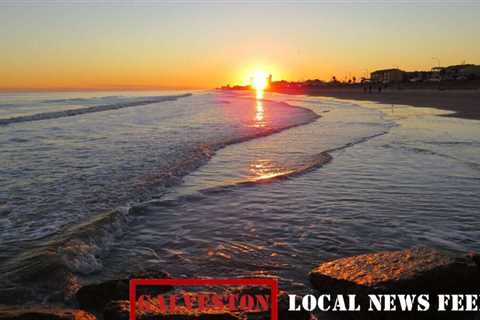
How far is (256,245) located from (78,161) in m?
8.70

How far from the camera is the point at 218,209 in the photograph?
7609mm

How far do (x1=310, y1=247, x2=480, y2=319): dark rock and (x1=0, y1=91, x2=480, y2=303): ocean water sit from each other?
0.44 meters

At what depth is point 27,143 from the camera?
1716 cm

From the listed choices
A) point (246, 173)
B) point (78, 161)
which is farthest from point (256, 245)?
point (78, 161)

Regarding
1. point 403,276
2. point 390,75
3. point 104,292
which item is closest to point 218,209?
point 104,292

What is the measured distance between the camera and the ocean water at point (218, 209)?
5141 mm

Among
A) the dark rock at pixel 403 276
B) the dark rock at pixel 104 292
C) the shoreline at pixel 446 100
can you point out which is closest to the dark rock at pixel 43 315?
the dark rock at pixel 104 292

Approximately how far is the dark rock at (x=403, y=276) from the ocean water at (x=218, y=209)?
438mm

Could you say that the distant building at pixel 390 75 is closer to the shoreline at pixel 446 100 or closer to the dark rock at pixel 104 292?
the shoreline at pixel 446 100

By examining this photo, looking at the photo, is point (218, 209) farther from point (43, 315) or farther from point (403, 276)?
point (43, 315)

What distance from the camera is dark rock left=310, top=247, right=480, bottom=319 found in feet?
12.0

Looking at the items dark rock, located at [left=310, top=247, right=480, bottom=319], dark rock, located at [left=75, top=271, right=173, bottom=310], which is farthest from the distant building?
dark rock, located at [left=75, top=271, right=173, bottom=310]

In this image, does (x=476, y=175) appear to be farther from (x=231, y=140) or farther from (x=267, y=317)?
(x=231, y=140)

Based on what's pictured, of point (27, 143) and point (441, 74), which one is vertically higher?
point (441, 74)
